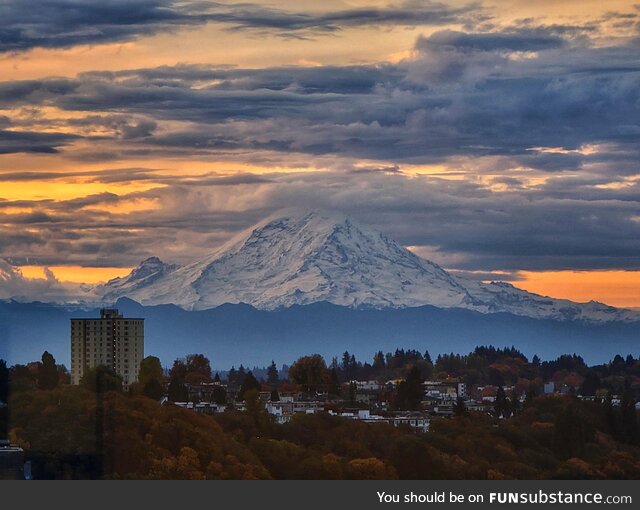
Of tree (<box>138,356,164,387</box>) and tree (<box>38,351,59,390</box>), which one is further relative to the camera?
tree (<box>138,356,164,387</box>)

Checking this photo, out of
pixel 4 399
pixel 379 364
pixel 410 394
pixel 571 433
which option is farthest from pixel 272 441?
pixel 379 364

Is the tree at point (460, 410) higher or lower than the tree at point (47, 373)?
lower

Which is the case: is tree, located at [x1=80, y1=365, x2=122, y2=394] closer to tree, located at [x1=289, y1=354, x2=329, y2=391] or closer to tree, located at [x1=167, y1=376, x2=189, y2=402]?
tree, located at [x1=167, y1=376, x2=189, y2=402]

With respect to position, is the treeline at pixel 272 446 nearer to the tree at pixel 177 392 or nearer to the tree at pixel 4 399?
the tree at pixel 4 399

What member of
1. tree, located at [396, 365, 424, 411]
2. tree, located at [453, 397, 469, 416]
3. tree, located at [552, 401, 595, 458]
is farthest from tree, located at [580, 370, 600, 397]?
tree, located at [552, 401, 595, 458]

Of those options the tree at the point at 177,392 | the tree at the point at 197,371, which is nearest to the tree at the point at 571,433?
the tree at the point at 177,392
